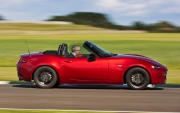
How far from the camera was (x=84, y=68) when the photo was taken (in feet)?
40.0

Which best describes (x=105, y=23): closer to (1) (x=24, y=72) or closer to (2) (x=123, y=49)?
(2) (x=123, y=49)

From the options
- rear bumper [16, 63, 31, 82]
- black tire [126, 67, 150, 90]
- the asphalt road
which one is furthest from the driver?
black tire [126, 67, 150, 90]

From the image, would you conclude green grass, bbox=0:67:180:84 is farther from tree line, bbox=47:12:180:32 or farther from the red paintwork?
tree line, bbox=47:12:180:32

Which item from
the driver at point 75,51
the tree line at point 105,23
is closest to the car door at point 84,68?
the driver at point 75,51

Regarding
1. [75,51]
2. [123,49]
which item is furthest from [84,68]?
[123,49]

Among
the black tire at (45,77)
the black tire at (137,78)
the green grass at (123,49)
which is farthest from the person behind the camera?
the green grass at (123,49)

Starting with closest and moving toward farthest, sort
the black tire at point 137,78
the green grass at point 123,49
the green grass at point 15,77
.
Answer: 1. the black tire at point 137,78
2. the green grass at point 15,77
3. the green grass at point 123,49

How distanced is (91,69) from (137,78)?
3.67 ft

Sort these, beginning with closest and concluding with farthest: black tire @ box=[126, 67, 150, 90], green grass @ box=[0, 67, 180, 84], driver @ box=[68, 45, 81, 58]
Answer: black tire @ box=[126, 67, 150, 90] < driver @ box=[68, 45, 81, 58] < green grass @ box=[0, 67, 180, 84]

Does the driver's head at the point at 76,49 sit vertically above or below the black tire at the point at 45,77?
above

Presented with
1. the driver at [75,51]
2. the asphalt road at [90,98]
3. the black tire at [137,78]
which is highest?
the driver at [75,51]

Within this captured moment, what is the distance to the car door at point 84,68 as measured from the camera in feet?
39.7

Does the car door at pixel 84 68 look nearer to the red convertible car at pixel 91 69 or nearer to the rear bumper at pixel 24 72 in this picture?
the red convertible car at pixel 91 69

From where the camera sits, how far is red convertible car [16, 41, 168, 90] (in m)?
12.0
